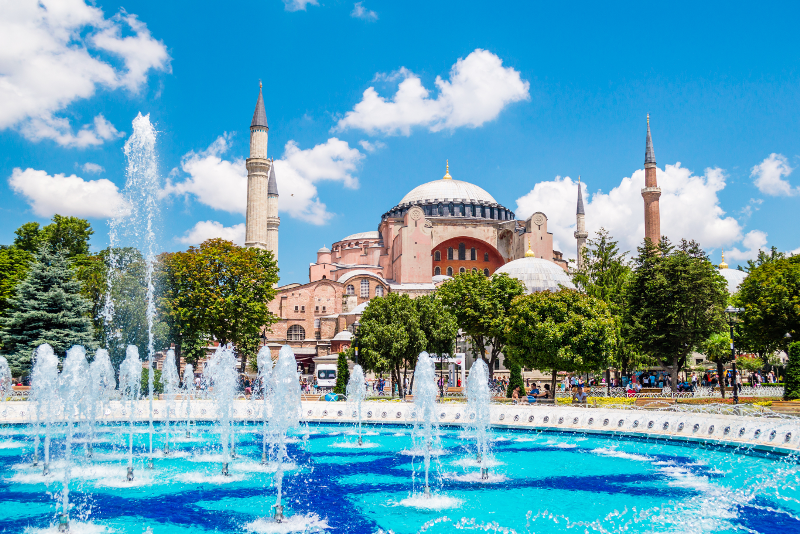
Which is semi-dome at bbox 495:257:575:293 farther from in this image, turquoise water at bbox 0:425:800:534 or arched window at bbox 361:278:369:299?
turquoise water at bbox 0:425:800:534

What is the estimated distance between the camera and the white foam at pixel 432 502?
8.07m

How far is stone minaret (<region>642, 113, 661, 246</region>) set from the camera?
4119 cm

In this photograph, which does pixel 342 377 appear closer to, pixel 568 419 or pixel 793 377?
pixel 568 419

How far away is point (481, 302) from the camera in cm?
2625

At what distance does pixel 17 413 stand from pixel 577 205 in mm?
47154

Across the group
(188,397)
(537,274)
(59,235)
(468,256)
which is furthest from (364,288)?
(188,397)

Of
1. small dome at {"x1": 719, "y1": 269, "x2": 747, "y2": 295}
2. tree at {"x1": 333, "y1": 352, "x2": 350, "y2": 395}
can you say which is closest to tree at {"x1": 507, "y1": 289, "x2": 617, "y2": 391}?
tree at {"x1": 333, "y1": 352, "x2": 350, "y2": 395}

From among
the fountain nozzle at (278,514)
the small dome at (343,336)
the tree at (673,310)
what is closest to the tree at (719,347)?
the tree at (673,310)

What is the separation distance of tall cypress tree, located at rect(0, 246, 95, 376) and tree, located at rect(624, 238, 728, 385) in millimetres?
20201

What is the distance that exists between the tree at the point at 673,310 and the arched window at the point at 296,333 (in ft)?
83.3

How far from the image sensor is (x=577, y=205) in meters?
55.4

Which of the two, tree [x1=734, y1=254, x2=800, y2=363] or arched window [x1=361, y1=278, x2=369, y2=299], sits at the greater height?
arched window [x1=361, y1=278, x2=369, y2=299]

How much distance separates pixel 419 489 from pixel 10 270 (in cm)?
2657

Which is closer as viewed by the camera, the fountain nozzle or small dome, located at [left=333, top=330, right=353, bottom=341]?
the fountain nozzle
